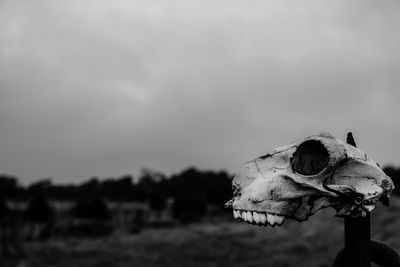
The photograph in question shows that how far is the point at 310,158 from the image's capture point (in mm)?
2883

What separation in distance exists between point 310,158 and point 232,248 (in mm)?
22941

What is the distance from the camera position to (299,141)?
2832mm

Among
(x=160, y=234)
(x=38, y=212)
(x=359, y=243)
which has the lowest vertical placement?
(x=160, y=234)

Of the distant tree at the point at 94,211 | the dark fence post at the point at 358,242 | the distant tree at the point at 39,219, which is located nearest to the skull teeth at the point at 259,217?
the dark fence post at the point at 358,242

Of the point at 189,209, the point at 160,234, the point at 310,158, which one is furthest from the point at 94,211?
the point at 310,158

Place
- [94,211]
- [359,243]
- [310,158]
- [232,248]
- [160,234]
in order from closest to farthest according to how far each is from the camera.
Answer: [359,243] → [310,158] → [232,248] → [160,234] → [94,211]

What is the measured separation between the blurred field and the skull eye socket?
14.0 metres

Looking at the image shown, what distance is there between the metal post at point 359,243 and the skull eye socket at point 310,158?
38 centimetres

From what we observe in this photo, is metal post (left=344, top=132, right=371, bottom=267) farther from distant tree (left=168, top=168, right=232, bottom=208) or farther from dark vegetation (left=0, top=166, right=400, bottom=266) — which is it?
distant tree (left=168, top=168, right=232, bottom=208)

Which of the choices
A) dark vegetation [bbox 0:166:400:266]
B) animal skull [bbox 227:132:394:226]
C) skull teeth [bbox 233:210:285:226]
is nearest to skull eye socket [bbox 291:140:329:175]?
animal skull [bbox 227:132:394:226]

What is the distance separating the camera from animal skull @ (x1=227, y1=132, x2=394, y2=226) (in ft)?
8.10

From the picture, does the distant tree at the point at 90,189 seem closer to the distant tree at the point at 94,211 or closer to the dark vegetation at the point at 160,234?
the dark vegetation at the point at 160,234

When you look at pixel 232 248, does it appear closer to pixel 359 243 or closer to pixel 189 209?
pixel 189 209

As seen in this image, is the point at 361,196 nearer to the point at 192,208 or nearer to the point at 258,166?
the point at 258,166
